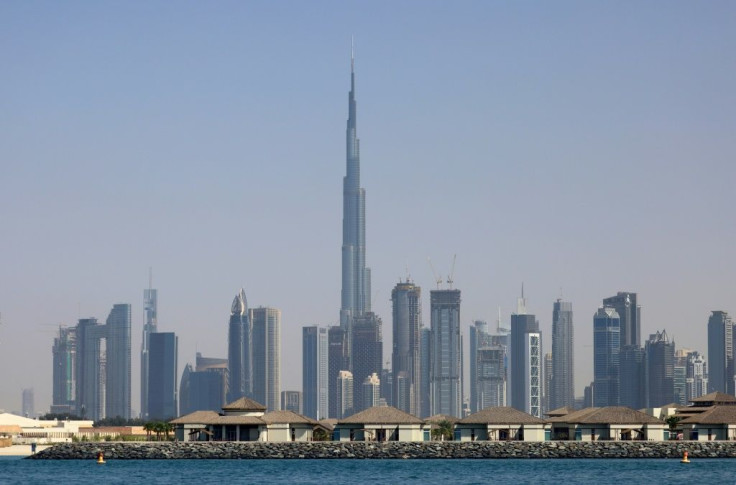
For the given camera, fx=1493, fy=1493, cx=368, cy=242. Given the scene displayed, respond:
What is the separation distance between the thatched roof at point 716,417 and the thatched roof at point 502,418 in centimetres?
1221

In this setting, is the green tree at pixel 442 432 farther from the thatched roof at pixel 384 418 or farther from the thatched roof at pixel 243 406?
the thatched roof at pixel 243 406

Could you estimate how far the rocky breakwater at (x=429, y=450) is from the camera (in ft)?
363

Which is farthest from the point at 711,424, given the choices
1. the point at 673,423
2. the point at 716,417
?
the point at 673,423

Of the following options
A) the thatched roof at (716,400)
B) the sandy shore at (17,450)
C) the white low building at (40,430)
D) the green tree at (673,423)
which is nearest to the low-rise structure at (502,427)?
the green tree at (673,423)

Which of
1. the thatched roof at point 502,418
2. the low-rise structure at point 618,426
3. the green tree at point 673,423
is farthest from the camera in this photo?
the green tree at point 673,423

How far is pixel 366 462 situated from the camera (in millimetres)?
106750

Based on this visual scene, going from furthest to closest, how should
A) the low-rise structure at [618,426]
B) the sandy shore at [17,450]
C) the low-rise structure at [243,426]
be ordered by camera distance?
the sandy shore at [17,450] → the low-rise structure at [243,426] → the low-rise structure at [618,426]

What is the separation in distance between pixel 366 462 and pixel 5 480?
27509mm

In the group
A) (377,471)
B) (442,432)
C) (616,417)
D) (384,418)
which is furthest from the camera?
(442,432)

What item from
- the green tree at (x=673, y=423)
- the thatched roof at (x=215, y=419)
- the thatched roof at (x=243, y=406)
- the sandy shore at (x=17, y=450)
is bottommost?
the sandy shore at (x=17, y=450)

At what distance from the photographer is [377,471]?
93.9 m

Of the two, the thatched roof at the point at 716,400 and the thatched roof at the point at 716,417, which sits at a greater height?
the thatched roof at the point at 716,400

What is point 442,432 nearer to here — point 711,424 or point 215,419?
point 215,419

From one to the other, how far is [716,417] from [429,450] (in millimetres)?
23552
